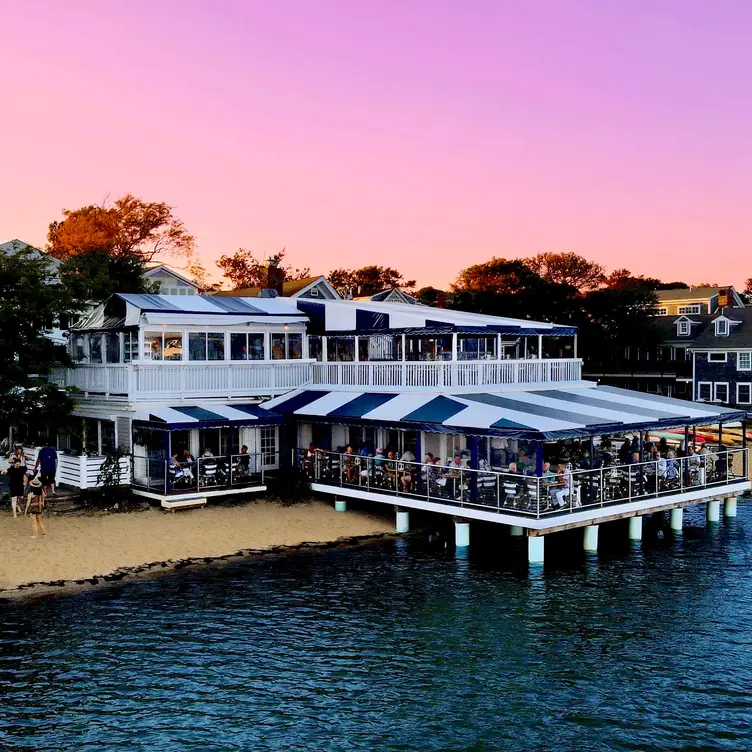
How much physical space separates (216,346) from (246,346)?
1.30 metres

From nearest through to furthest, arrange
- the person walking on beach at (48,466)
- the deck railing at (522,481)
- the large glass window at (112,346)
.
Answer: the deck railing at (522,481) < the person walking on beach at (48,466) < the large glass window at (112,346)

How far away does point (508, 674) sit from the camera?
1723 cm

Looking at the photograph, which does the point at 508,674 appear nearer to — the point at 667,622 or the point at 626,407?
the point at 667,622

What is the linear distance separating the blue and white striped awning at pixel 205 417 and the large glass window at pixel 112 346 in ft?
11.9

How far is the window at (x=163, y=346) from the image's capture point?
3162 cm

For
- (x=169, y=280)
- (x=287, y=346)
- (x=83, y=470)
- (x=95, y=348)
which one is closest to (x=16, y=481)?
(x=83, y=470)

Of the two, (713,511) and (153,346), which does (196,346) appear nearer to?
(153,346)

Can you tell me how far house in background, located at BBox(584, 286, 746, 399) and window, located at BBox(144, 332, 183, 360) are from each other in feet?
185

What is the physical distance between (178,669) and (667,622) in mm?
11000

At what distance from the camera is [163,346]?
1259 inches

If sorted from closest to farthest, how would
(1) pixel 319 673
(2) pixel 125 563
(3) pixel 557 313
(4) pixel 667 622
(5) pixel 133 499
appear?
1. (1) pixel 319 673
2. (4) pixel 667 622
3. (2) pixel 125 563
4. (5) pixel 133 499
5. (3) pixel 557 313

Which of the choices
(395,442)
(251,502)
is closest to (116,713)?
(251,502)

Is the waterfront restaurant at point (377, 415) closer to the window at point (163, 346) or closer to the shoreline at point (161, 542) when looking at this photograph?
the window at point (163, 346)

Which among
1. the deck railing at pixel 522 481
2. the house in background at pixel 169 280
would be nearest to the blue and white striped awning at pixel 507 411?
the deck railing at pixel 522 481
